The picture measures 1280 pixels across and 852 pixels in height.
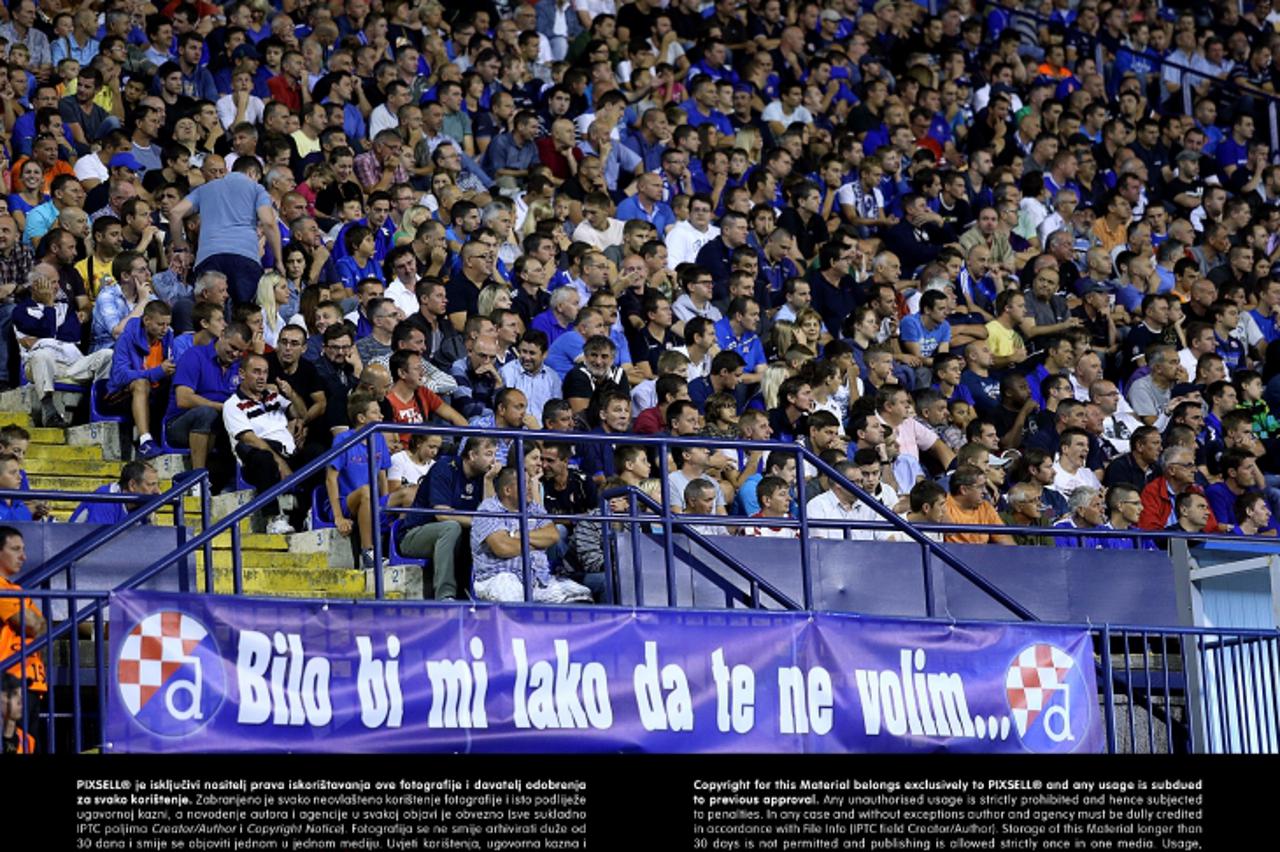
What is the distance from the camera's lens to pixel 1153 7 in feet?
103

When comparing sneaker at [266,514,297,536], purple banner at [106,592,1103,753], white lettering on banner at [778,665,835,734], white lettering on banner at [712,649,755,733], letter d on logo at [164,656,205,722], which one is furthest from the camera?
sneaker at [266,514,297,536]

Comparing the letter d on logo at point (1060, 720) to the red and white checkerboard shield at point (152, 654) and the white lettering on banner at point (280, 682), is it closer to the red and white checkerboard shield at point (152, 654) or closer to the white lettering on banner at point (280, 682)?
the white lettering on banner at point (280, 682)

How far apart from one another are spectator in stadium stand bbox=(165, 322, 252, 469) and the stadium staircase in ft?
0.63

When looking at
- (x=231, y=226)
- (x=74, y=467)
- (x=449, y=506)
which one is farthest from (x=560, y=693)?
(x=231, y=226)

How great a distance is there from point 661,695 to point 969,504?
4.68 m

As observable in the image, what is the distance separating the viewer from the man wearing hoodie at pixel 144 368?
1608 cm

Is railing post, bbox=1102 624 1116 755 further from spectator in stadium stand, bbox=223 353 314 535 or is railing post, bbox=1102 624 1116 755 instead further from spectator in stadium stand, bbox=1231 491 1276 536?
spectator in stadium stand, bbox=223 353 314 535

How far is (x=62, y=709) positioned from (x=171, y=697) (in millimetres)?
2038

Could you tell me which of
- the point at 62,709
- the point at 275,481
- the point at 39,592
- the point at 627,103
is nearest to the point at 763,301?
the point at 627,103

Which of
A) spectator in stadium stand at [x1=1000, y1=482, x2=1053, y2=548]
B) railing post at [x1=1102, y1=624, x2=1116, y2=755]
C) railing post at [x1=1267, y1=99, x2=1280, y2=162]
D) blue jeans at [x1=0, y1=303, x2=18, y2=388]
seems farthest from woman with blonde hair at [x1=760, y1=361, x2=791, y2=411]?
railing post at [x1=1267, y1=99, x2=1280, y2=162]

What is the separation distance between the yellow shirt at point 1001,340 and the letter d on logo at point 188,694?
36.4ft

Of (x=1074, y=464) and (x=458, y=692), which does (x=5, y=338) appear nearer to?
(x=458, y=692)

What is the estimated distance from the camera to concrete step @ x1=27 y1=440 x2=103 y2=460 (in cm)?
1605
